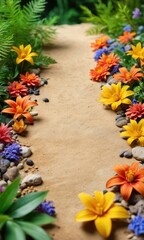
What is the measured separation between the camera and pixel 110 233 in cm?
192

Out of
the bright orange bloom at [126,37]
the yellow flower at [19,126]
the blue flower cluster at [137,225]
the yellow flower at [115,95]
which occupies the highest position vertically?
the bright orange bloom at [126,37]

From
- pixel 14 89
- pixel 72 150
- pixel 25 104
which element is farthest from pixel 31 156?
pixel 14 89

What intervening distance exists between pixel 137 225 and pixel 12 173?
2.26 feet

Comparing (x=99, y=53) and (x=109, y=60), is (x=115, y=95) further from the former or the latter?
(x=99, y=53)

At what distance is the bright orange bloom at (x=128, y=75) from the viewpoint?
281cm

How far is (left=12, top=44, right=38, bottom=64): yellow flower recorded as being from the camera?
304 cm

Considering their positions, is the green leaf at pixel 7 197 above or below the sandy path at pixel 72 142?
above

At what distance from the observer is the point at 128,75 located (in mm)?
2826

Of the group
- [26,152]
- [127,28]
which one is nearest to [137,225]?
[26,152]

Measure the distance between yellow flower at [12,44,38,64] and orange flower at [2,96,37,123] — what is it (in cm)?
42

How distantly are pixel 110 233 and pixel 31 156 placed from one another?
0.68m

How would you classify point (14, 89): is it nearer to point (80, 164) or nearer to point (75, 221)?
point (80, 164)

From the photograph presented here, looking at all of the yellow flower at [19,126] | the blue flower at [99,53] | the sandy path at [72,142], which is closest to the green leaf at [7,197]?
the sandy path at [72,142]

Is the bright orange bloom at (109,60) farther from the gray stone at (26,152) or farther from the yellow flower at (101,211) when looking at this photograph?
the yellow flower at (101,211)
